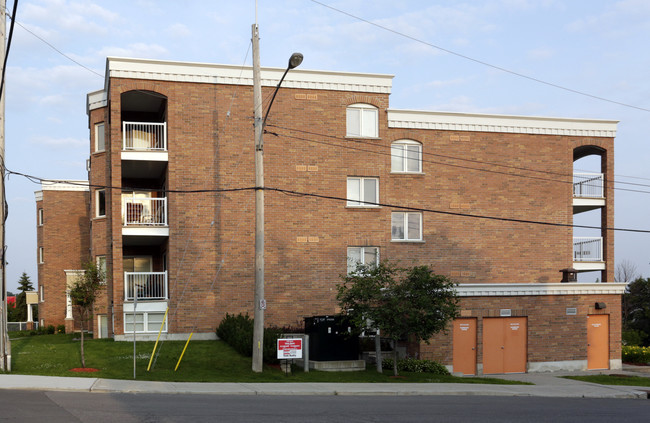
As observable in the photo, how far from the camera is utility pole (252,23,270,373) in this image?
21.2 m

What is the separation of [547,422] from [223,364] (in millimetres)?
11414

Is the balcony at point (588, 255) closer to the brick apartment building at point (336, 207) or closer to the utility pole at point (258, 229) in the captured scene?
the brick apartment building at point (336, 207)

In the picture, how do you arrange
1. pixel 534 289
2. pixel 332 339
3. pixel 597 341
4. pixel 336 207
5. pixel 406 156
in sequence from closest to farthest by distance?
pixel 332 339 → pixel 534 289 → pixel 597 341 → pixel 336 207 → pixel 406 156

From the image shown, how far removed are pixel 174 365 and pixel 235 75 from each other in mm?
12587

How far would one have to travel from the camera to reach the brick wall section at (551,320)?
26469 millimetres

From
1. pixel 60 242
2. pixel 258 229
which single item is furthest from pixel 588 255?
pixel 60 242

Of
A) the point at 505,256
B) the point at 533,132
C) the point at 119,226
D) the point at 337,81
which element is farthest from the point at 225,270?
the point at 533,132

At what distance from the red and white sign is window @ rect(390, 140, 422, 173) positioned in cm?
1249

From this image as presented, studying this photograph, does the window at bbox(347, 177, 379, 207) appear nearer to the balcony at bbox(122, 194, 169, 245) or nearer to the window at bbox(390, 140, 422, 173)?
the window at bbox(390, 140, 422, 173)

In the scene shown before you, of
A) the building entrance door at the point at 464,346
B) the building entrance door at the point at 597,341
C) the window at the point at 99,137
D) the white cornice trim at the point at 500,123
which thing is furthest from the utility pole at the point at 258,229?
the building entrance door at the point at 597,341

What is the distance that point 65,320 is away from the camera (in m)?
38.6

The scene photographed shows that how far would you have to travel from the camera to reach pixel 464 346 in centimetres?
2620

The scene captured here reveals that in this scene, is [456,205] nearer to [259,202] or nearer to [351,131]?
[351,131]

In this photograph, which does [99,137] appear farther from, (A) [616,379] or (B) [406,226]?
(A) [616,379]
